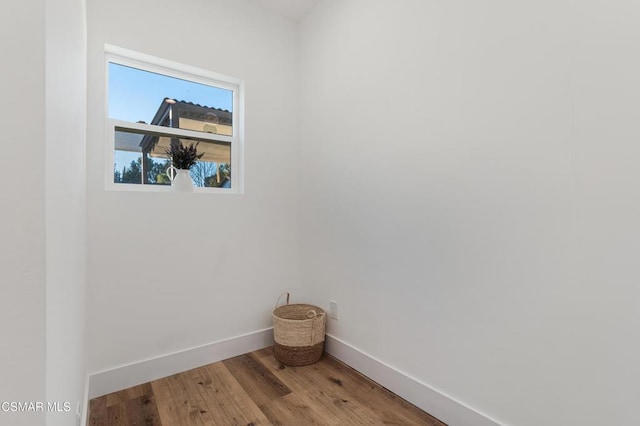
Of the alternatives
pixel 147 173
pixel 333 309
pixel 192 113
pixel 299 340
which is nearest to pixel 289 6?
pixel 192 113

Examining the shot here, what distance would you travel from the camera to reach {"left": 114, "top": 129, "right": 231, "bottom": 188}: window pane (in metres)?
1.98

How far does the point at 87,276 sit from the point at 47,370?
1510 mm

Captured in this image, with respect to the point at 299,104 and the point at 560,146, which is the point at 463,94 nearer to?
the point at 560,146

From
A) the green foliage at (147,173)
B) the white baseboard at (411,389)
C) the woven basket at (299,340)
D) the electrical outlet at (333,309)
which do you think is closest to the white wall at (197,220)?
the green foliage at (147,173)

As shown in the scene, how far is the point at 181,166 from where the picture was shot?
2102 millimetres

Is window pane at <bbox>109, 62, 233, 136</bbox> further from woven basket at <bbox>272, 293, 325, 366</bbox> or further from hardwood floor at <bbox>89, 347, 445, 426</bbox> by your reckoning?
hardwood floor at <bbox>89, 347, 445, 426</bbox>

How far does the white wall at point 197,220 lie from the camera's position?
1785 mm

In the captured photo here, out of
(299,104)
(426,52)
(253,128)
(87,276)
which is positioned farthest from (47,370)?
(299,104)

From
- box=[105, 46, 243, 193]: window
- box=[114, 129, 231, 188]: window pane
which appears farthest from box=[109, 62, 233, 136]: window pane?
box=[114, 129, 231, 188]: window pane

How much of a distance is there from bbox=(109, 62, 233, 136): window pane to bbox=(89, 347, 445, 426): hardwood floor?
170 centimetres

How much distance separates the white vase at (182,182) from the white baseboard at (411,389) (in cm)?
148

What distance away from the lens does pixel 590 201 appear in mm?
1112

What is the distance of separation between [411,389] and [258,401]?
0.86 metres

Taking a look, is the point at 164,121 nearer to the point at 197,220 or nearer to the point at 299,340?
the point at 197,220
